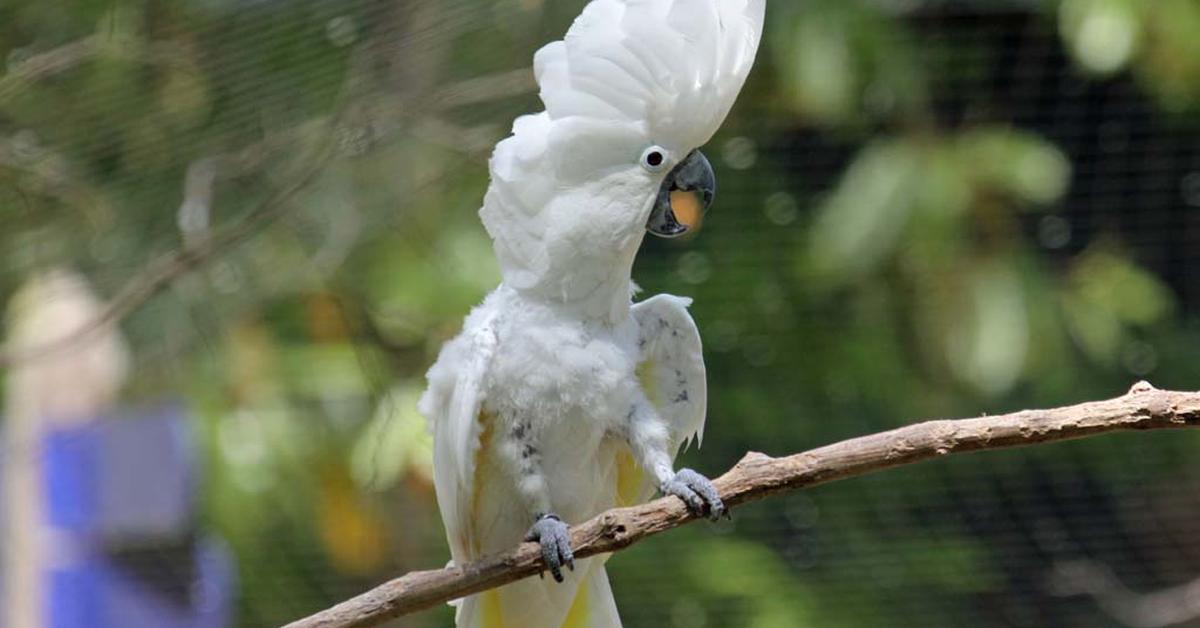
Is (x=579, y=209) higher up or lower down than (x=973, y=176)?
lower down

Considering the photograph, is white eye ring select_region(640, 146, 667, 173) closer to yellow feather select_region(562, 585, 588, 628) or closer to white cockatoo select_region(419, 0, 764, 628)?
white cockatoo select_region(419, 0, 764, 628)

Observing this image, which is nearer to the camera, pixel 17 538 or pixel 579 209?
pixel 579 209

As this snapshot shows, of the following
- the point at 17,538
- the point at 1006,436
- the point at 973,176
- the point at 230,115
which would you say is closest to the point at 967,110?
the point at 973,176

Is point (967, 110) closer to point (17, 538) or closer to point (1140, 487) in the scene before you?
point (1140, 487)

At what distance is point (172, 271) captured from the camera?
216 centimetres

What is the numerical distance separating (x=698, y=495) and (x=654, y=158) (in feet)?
1.02

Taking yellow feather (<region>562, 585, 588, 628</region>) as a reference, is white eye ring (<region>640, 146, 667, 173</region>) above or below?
above

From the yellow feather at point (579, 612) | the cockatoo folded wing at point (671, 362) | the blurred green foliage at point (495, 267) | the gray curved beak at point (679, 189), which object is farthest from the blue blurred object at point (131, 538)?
the gray curved beak at point (679, 189)

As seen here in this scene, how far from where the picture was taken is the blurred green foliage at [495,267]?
7.09 feet

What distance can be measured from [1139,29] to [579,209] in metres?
1.19

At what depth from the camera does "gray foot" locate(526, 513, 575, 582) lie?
1.34 meters

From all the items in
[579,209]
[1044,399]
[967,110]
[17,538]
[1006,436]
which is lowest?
[1006,436]

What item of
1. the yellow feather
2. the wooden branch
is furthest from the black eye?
the yellow feather

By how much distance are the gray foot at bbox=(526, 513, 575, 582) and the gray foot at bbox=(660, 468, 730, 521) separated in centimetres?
10
